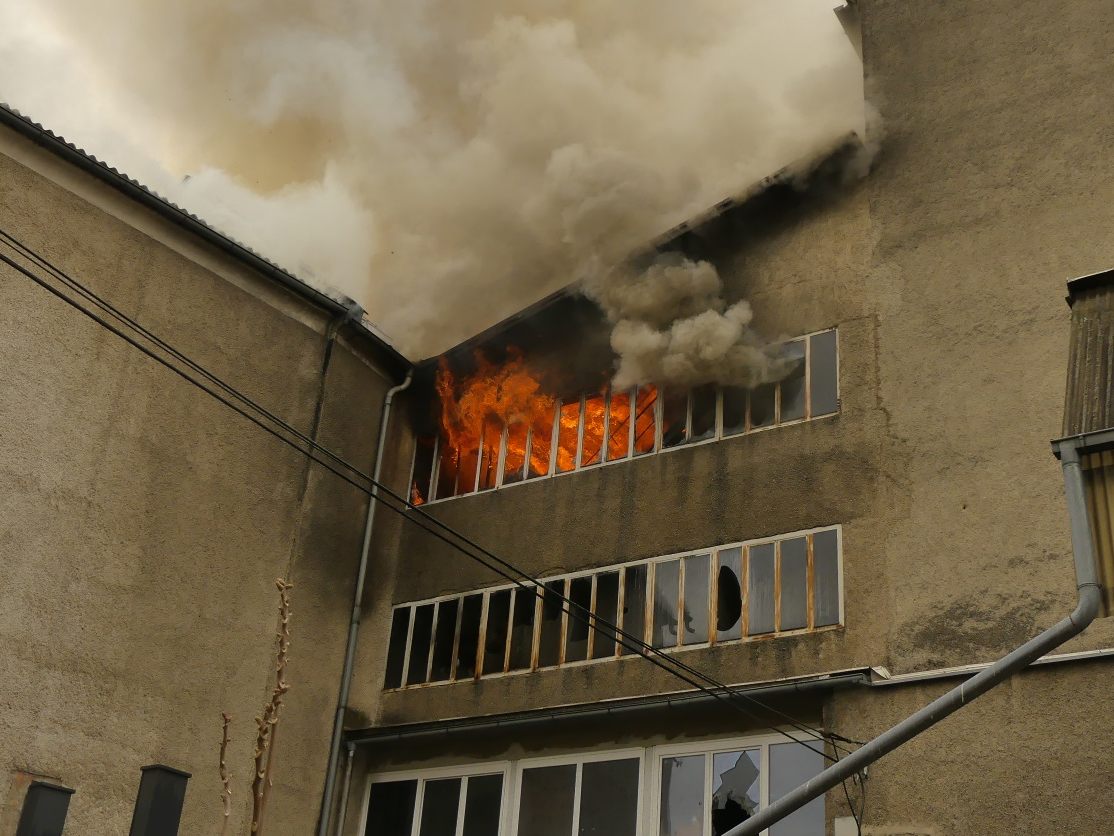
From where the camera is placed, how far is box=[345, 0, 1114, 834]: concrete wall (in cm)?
1239

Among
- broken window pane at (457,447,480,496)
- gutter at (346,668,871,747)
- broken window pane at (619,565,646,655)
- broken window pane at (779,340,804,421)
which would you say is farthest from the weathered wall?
broken window pane at (457,447,480,496)

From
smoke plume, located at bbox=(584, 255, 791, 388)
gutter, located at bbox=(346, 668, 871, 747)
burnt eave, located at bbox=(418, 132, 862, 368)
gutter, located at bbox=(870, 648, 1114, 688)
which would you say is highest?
burnt eave, located at bbox=(418, 132, 862, 368)

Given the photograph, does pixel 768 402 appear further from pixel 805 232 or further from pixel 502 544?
pixel 502 544

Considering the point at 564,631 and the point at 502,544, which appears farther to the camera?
the point at 502,544

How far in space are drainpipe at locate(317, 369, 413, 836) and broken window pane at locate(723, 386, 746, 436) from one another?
4.29 meters

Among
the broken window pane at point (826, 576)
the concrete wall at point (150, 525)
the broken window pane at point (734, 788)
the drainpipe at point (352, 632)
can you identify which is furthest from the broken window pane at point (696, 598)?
the concrete wall at point (150, 525)

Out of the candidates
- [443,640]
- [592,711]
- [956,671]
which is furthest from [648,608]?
[956,671]

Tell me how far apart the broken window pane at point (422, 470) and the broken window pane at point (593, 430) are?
2.68m

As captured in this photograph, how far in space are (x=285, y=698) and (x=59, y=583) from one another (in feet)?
10.4

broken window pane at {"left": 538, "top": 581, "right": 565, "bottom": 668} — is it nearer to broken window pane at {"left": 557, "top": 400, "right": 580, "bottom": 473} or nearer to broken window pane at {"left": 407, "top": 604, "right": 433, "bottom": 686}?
broken window pane at {"left": 557, "top": 400, "right": 580, "bottom": 473}

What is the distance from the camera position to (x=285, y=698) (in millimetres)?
15555

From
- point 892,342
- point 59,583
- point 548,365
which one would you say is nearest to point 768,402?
point 892,342

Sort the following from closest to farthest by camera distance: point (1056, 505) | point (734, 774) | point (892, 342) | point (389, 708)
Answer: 1. point (1056, 505)
2. point (734, 774)
3. point (892, 342)
4. point (389, 708)

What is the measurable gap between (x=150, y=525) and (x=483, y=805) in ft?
16.7
